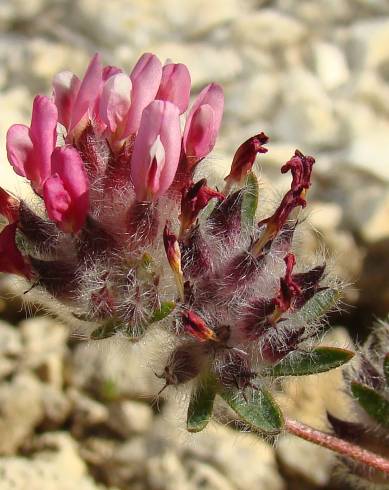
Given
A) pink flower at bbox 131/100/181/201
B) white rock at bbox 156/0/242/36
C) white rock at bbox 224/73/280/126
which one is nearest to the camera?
pink flower at bbox 131/100/181/201

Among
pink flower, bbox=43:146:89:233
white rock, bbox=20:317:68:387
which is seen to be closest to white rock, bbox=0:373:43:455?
white rock, bbox=20:317:68:387

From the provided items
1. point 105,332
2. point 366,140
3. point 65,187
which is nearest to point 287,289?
point 105,332

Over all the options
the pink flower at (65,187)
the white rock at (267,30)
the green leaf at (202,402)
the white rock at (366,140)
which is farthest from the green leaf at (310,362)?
the white rock at (267,30)

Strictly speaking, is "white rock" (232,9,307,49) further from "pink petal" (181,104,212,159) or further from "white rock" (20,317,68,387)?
"pink petal" (181,104,212,159)

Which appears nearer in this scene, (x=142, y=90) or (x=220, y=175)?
(x=142, y=90)

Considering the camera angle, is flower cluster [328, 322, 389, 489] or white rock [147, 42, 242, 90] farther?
white rock [147, 42, 242, 90]

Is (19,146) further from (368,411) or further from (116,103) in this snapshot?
(368,411)
